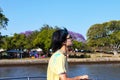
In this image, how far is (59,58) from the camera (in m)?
5.16

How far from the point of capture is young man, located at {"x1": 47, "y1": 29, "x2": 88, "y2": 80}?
5.14 meters

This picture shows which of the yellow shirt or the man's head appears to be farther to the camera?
the man's head

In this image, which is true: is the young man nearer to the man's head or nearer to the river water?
the man's head

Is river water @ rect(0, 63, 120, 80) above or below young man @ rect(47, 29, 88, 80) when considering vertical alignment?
below

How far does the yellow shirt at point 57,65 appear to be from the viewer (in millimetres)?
5141

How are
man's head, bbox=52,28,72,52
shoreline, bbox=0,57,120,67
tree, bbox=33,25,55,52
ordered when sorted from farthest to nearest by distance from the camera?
tree, bbox=33,25,55,52 → shoreline, bbox=0,57,120,67 → man's head, bbox=52,28,72,52

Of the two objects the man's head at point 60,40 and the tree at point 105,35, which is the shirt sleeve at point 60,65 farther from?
the tree at point 105,35

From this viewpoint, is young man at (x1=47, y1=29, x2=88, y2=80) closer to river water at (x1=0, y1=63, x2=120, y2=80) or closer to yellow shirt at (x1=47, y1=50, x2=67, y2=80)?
yellow shirt at (x1=47, y1=50, x2=67, y2=80)

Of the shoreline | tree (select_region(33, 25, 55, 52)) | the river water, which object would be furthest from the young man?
tree (select_region(33, 25, 55, 52))

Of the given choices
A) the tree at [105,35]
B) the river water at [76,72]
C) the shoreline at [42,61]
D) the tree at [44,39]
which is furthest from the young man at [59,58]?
the tree at [105,35]

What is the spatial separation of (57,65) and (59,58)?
0.09 m

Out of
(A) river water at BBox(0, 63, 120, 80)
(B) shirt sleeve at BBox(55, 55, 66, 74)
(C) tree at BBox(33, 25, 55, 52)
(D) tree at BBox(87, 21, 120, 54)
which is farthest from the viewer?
(D) tree at BBox(87, 21, 120, 54)

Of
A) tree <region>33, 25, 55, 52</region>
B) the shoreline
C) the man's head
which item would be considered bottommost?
the man's head

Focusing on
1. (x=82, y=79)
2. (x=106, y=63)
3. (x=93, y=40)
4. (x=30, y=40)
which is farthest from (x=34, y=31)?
(x=82, y=79)
